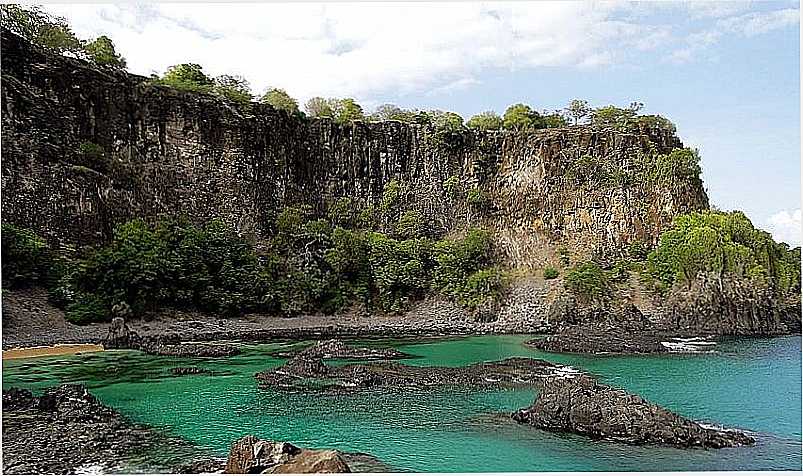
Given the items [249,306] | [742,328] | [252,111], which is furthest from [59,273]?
[742,328]

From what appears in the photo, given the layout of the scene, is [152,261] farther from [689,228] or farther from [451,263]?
[689,228]

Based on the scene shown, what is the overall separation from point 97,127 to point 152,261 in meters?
5.44

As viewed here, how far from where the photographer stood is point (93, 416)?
980 cm

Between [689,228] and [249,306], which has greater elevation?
[689,228]

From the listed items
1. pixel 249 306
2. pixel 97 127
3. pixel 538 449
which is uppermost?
pixel 97 127

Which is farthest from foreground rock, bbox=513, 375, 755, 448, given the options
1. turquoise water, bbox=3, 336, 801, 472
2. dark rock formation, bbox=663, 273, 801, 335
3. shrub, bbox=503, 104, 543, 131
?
shrub, bbox=503, 104, 543, 131

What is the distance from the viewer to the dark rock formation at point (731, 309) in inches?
779

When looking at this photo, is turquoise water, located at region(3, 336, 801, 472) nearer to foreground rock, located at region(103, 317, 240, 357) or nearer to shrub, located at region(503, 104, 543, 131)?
foreground rock, located at region(103, 317, 240, 357)

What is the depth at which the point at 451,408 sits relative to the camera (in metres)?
10.4

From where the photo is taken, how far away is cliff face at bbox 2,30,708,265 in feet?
69.6

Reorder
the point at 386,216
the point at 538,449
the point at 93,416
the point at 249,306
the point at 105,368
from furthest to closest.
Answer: the point at 386,216, the point at 249,306, the point at 105,368, the point at 93,416, the point at 538,449

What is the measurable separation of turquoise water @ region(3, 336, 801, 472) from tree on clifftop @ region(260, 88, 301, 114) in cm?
1394

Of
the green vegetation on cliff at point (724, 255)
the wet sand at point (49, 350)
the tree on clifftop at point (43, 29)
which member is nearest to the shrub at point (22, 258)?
the wet sand at point (49, 350)

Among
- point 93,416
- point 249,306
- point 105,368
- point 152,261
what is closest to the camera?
point 93,416
